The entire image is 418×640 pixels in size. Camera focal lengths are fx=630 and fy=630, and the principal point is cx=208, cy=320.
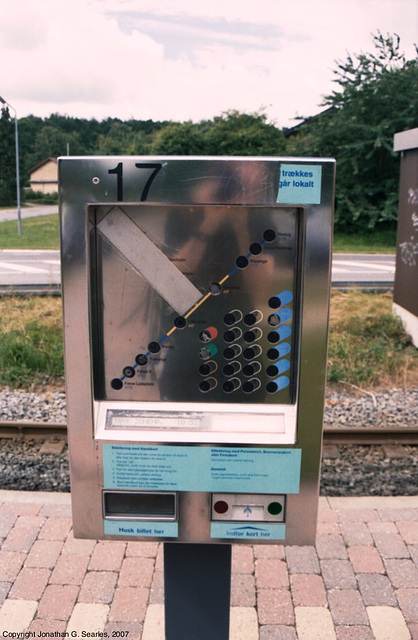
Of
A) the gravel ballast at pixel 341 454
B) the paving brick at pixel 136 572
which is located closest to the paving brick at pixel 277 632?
the paving brick at pixel 136 572

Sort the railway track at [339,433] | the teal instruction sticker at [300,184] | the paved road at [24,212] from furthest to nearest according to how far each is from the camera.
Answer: the paved road at [24,212], the railway track at [339,433], the teal instruction sticker at [300,184]

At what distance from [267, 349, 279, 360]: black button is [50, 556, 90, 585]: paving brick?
1800 millimetres

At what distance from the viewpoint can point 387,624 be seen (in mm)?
2713

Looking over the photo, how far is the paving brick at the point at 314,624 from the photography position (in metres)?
2.66

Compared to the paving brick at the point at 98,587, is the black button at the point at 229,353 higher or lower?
higher

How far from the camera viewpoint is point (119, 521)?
189 centimetres

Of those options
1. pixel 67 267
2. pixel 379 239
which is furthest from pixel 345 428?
pixel 379 239

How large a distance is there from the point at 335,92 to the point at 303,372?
67.9 feet

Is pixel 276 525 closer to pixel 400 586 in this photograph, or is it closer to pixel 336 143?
pixel 400 586

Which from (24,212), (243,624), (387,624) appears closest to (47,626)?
(243,624)

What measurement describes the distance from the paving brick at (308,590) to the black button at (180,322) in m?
1.70

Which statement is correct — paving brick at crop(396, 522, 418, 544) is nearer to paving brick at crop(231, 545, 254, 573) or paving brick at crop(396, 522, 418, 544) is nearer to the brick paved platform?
the brick paved platform

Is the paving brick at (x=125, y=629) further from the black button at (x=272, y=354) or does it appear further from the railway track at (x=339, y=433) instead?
the railway track at (x=339, y=433)

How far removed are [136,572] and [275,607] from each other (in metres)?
0.68
